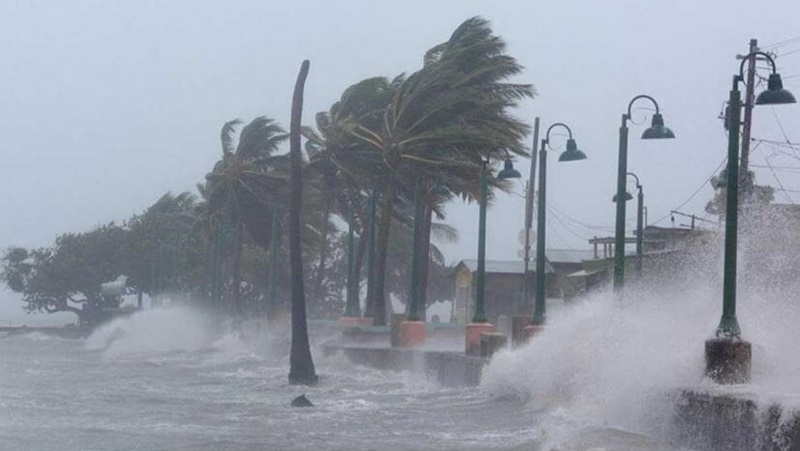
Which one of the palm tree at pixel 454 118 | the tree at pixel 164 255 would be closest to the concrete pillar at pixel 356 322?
the palm tree at pixel 454 118

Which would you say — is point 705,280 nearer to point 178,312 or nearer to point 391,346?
point 391,346

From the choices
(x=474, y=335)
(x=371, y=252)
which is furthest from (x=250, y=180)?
(x=474, y=335)

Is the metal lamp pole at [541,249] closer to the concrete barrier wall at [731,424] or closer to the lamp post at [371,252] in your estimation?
the concrete barrier wall at [731,424]

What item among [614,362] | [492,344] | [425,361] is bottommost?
[425,361]

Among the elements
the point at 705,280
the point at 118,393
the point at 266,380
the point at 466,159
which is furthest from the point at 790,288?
the point at 466,159

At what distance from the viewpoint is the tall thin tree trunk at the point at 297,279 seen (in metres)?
30.5

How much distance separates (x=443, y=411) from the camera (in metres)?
21.4

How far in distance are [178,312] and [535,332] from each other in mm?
55979

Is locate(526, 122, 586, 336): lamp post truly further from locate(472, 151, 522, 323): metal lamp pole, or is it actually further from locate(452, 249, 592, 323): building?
locate(452, 249, 592, 323): building

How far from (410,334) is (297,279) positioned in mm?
4372

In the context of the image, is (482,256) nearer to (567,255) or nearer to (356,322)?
(356,322)

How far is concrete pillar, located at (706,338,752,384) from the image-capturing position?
14.1 meters

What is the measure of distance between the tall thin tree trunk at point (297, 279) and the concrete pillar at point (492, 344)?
4.87 m

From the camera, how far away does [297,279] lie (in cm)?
3178
